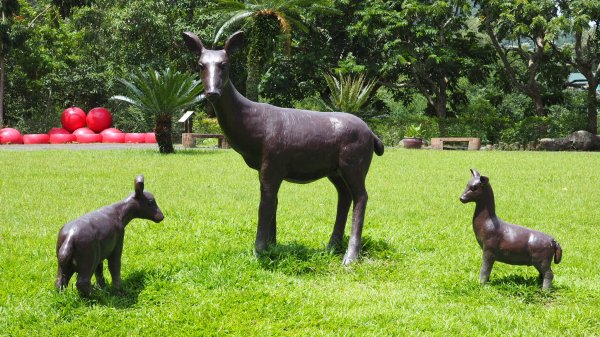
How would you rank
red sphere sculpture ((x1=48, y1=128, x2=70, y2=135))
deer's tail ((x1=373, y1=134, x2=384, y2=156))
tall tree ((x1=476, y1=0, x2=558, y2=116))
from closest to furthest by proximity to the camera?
deer's tail ((x1=373, y1=134, x2=384, y2=156)), tall tree ((x1=476, y1=0, x2=558, y2=116)), red sphere sculpture ((x1=48, y1=128, x2=70, y2=135))

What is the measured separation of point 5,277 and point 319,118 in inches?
112

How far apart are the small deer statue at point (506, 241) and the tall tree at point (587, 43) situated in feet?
72.8

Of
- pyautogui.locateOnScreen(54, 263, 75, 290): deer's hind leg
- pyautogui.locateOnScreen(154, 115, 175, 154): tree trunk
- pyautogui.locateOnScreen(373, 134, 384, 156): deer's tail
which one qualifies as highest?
pyautogui.locateOnScreen(373, 134, 384, 156): deer's tail

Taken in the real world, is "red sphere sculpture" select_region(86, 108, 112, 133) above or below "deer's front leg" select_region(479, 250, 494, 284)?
below

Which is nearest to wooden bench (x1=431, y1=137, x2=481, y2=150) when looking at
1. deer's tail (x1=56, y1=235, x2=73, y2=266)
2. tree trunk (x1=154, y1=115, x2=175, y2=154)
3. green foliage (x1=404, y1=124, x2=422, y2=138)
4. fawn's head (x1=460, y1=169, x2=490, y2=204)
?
green foliage (x1=404, y1=124, x2=422, y2=138)

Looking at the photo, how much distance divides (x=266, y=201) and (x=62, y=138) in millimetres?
24393

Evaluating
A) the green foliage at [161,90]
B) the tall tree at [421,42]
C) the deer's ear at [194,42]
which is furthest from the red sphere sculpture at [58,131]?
the deer's ear at [194,42]

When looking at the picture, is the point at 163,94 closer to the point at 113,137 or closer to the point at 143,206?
the point at 113,137

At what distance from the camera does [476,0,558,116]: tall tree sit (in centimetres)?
2473

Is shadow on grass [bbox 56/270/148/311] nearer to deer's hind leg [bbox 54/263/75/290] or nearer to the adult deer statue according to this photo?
deer's hind leg [bbox 54/263/75/290]

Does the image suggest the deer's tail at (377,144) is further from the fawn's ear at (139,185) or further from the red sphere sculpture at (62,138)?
the red sphere sculpture at (62,138)

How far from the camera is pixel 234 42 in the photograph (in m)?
4.71

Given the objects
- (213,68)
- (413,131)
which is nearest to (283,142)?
(213,68)

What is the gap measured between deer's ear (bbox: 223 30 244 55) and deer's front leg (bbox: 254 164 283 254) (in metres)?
0.96
